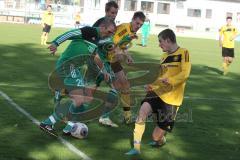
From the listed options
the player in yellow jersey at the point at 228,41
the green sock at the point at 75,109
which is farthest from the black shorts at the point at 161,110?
the player in yellow jersey at the point at 228,41

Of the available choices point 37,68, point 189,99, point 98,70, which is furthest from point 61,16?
point 98,70

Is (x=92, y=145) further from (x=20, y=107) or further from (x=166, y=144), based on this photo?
(x=20, y=107)

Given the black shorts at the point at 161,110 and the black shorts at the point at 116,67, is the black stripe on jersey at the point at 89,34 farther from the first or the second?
the black shorts at the point at 116,67

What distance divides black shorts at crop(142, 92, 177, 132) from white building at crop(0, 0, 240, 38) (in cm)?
5616

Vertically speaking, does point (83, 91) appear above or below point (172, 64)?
below

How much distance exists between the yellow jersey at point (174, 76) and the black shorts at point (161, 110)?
65 mm

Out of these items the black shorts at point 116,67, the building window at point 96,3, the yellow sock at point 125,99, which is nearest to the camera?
the black shorts at point 116,67

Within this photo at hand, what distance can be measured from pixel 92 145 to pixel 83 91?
96 cm

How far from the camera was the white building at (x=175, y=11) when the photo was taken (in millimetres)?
69438

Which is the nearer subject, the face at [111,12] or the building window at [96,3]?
the face at [111,12]

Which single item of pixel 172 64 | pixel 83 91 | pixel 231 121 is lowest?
pixel 231 121

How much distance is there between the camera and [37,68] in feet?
57.0

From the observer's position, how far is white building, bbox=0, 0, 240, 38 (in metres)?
69.4

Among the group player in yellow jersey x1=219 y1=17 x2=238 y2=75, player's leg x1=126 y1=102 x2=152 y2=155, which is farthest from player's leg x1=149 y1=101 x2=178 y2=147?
player in yellow jersey x1=219 y1=17 x2=238 y2=75
